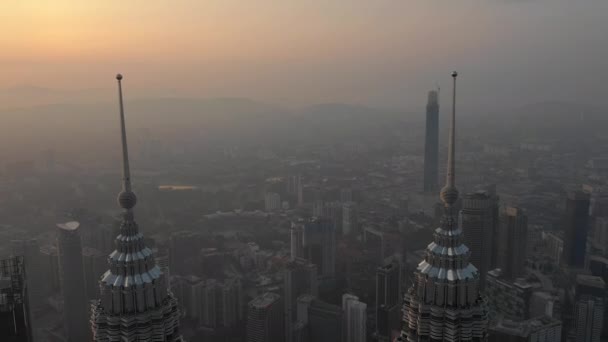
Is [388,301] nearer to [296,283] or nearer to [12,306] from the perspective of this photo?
[296,283]

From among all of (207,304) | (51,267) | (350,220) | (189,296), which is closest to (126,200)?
(207,304)

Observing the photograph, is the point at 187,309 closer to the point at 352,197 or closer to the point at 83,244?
the point at 83,244

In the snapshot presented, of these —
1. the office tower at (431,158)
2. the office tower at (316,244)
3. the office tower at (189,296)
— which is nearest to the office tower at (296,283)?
the office tower at (316,244)

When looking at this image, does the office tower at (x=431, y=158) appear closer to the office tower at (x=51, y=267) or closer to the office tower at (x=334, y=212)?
the office tower at (x=334, y=212)

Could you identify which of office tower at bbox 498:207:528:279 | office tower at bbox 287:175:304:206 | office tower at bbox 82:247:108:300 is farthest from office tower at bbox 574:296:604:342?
→ office tower at bbox 287:175:304:206

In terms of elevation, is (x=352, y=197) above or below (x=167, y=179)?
below

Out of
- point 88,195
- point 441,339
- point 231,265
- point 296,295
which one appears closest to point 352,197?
point 231,265
